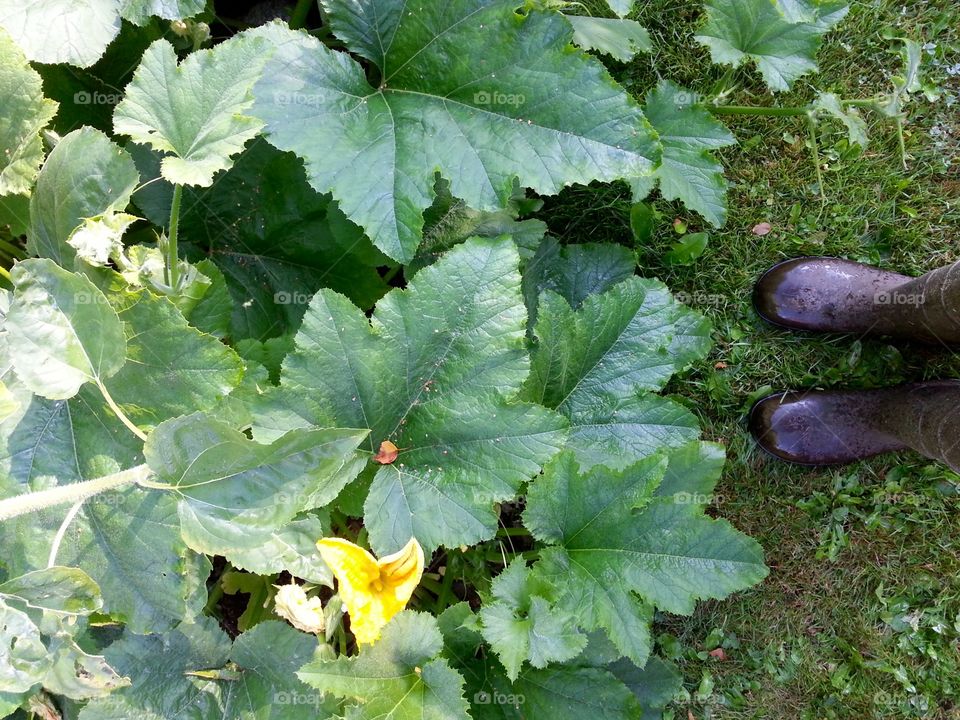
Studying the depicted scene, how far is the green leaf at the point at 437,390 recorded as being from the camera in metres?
1.82

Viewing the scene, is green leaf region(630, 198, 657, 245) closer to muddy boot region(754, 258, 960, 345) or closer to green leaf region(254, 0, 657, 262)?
muddy boot region(754, 258, 960, 345)

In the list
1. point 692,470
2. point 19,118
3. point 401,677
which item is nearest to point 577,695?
point 401,677

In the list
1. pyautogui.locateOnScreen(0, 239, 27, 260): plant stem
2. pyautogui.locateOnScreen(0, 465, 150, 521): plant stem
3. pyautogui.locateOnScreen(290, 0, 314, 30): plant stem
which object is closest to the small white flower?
pyautogui.locateOnScreen(0, 465, 150, 521): plant stem

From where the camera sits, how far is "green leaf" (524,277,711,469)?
6.98 feet

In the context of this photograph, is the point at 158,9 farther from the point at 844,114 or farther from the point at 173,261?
the point at 844,114

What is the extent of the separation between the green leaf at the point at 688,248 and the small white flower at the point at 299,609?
1907 mm

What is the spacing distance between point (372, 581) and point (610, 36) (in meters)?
1.86

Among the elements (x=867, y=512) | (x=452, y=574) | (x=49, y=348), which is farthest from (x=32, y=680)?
(x=867, y=512)

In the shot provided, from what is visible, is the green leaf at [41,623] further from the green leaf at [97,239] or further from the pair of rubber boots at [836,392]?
the pair of rubber boots at [836,392]

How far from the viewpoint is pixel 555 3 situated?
2.15 metres

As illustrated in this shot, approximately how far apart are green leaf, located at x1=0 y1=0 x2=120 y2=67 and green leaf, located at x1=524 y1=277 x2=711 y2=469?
1.31m

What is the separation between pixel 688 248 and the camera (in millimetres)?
2967

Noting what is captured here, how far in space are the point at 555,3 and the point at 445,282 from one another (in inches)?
36.0

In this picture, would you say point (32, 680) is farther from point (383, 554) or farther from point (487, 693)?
point (487, 693)
